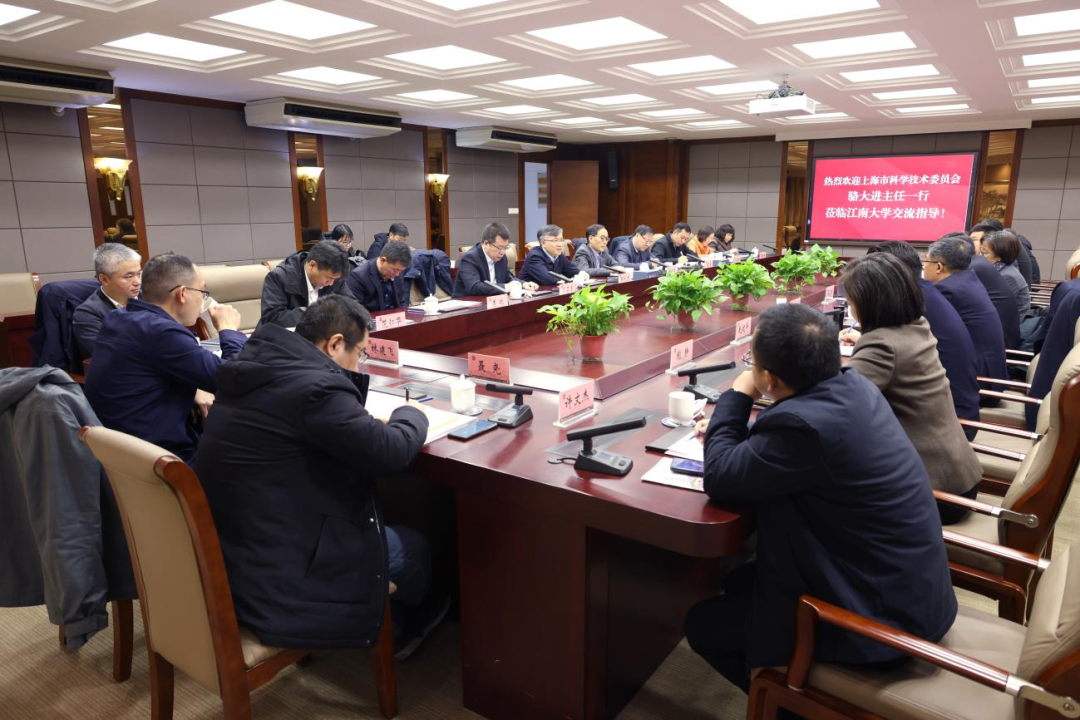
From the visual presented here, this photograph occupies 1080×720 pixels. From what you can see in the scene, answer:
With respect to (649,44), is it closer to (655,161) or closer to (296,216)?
(296,216)

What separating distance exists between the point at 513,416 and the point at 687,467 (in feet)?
1.86

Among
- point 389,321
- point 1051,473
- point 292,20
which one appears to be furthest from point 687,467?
point 292,20

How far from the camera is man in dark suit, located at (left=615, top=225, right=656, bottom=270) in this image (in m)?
7.40

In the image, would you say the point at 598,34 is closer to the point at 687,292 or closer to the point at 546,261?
the point at 546,261

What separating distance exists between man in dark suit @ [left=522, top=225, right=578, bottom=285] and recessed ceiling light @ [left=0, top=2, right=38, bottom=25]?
11.3 feet

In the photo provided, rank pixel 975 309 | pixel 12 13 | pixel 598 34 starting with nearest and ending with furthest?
pixel 975 309
pixel 12 13
pixel 598 34

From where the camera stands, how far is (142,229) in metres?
6.66

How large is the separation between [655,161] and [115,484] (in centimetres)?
1075

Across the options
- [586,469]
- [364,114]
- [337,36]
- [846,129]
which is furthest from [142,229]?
[846,129]

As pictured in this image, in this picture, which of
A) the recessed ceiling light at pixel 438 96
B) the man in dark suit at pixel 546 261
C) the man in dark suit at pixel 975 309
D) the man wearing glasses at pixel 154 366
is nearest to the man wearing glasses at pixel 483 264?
the man in dark suit at pixel 546 261

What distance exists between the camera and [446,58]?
5.25m

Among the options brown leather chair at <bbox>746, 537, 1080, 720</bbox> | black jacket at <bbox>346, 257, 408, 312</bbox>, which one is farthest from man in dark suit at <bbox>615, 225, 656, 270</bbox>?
brown leather chair at <bbox>746, 537, 1080, 720</bbox>

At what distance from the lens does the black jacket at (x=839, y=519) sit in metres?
1.27

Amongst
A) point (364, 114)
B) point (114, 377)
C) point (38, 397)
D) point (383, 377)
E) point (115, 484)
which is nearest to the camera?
point (115, 484)
